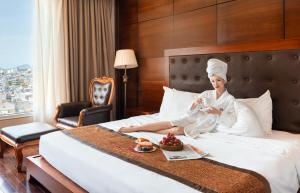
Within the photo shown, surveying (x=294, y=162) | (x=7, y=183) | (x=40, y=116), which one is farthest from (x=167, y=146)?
(x=40, y=116)

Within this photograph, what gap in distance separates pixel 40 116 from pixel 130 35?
1955mm

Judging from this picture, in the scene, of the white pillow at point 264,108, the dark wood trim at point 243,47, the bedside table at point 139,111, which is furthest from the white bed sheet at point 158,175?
the bedside table at point 139,111

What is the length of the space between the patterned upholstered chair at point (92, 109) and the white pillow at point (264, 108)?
200cm

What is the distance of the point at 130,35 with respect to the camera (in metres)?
4.38

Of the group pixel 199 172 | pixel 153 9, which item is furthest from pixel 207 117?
pixel 153 9

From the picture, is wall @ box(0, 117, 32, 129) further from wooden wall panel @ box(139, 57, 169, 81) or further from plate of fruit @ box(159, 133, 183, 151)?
plate of fruit @ box(159, 133, 183, 151)

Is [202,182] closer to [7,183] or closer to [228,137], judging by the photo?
[228,137]

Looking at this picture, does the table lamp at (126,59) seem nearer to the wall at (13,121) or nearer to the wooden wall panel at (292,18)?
the wall at (13,121)

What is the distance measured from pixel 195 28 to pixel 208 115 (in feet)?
4.71

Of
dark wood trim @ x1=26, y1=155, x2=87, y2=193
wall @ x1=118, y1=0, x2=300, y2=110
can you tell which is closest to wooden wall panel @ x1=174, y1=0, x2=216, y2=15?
wall @ x1=118, y1=0, x2=300, y2=110

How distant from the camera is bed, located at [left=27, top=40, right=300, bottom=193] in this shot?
58.6 inches

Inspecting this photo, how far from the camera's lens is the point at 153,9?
154 inches

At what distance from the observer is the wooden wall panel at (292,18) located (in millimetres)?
2523

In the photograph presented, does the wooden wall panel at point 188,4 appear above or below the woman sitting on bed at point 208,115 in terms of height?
above
